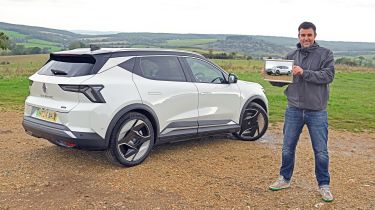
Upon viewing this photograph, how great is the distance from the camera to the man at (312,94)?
4.81 m

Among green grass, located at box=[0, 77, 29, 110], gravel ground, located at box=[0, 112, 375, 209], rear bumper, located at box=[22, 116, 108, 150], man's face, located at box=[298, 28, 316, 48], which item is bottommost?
green grass, located at box=[0, 77, 29, 110]

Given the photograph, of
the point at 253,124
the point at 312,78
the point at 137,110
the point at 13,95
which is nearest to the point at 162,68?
the point at 137,110

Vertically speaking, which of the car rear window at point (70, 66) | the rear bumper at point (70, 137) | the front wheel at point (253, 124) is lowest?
the front wheel at point (253, 124)

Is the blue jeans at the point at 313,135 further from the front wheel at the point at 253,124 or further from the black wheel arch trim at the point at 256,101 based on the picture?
the front wheel at the point at 253,124

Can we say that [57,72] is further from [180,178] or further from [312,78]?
[312,78]

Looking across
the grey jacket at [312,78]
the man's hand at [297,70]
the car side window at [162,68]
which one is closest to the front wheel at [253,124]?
the car side window at [162,68]

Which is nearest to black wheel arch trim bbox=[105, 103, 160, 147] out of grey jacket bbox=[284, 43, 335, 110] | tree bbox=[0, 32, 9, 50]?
grey jacket bbox=[284, 43, 335, 110]

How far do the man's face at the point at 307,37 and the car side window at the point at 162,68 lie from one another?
2465mm

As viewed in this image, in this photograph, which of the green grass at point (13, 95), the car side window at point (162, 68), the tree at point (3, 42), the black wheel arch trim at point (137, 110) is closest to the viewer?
the black wheel arch trim at point (137, 110)

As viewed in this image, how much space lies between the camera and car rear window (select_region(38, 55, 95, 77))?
19.5 feet

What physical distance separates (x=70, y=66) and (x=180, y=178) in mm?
2198

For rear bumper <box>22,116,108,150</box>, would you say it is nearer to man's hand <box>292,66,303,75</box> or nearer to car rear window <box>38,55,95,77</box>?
car rear window <box>38,55,95,77</box>

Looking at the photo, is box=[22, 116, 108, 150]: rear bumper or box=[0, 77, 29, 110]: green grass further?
box=[0, 77, 29, 110]: green grass

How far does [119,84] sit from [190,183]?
1.66 m
